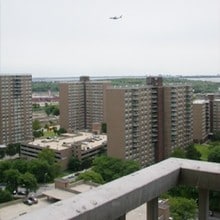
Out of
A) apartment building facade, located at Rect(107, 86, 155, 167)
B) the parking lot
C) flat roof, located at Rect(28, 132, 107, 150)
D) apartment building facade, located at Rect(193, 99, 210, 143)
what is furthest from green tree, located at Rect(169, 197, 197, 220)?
apartment building facade, located at Rect(193, 99, 210, 143)

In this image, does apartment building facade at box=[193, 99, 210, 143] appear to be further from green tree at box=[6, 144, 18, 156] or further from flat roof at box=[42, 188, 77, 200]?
flat roof at box=[42, 188, 77, 200]

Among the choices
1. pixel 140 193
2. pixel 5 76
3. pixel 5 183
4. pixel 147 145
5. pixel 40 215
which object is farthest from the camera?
pixel 5 76

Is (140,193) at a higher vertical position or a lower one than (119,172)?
higher

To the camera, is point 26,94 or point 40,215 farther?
point 26,94

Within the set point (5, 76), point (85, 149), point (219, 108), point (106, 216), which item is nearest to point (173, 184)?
point (106, 216)

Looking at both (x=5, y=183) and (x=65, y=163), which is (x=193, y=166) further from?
(x=65, y=163)

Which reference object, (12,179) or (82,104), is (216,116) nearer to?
(82,104)

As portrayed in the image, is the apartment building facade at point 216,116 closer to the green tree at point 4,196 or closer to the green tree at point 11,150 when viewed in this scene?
the green tree at point 11,150
